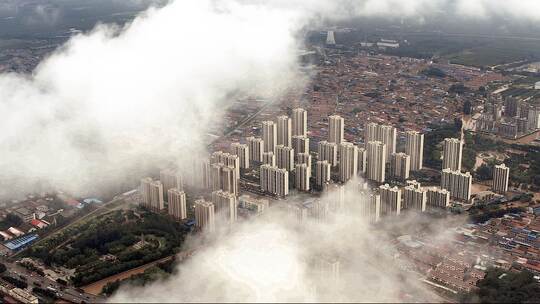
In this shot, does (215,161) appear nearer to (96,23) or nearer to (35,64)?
(35,64)

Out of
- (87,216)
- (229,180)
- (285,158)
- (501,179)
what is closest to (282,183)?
(229,180)

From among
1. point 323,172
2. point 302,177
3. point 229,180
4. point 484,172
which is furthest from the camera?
point 484,172

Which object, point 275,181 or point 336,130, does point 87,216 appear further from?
point 336,130

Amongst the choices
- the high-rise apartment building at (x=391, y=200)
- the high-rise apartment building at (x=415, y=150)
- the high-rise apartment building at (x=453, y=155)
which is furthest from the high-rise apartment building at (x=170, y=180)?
the high-rise apartment building at (x=453, y=155)

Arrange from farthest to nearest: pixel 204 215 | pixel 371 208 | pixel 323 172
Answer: pixel 323 172 → pixel 371 208 → pixel 204 215

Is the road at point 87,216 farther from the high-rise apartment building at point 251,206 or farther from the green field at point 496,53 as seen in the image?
the green field at point 496,53

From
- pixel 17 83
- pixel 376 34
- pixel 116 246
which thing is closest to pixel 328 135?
pixel 116 246
